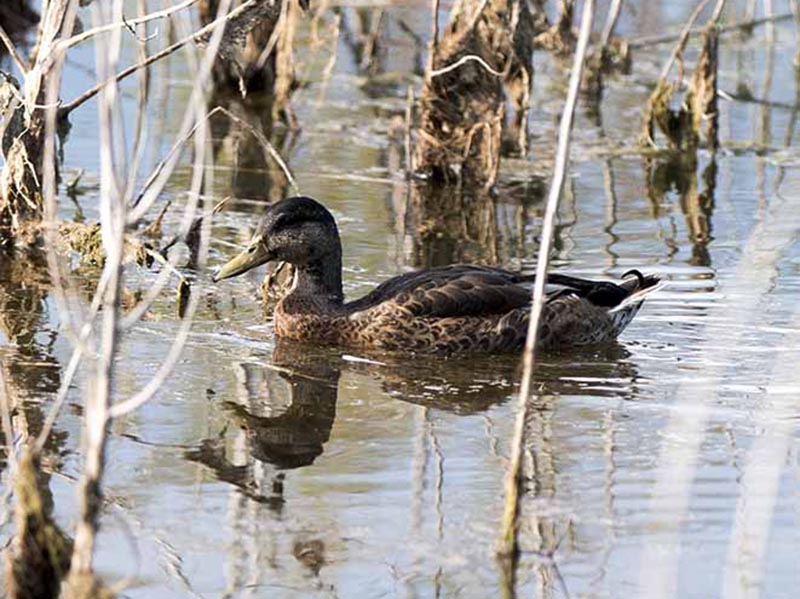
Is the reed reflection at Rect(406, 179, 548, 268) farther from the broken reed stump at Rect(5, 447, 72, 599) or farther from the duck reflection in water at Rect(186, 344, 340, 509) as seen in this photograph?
the broken reed stump at Rect(5, 447, 72, 599)

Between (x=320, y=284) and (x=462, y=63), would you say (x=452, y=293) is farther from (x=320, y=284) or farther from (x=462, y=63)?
(x=462, y=63)

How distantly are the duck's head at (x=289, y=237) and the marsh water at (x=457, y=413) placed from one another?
1.04ft

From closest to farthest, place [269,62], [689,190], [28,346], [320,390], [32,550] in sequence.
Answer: [32,550] < [320,390] < [28,346] < [689,190] < [269,62]

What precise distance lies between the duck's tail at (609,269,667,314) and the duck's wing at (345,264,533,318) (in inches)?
18.1

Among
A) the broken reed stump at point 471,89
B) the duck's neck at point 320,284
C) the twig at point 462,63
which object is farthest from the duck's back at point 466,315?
the broken reed stump at point 471,89

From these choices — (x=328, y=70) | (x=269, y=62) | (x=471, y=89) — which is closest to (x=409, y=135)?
(x=471, y=89)

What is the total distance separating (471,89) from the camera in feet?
39.3

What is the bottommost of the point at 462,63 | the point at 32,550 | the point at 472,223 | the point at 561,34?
the point at 32,550

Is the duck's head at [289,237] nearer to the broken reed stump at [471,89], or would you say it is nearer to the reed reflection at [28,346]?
the reed reflection at [28,346]

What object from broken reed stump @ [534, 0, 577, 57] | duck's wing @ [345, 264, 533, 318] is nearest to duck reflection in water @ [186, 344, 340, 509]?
duck's wing @ [345, 264, 533, 318]

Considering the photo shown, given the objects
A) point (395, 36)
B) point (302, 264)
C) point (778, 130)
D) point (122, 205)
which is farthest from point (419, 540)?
point (395, 36)

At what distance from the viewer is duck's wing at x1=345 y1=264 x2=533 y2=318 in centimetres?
873

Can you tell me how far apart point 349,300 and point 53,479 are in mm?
3304

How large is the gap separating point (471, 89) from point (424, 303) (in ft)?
11.7
